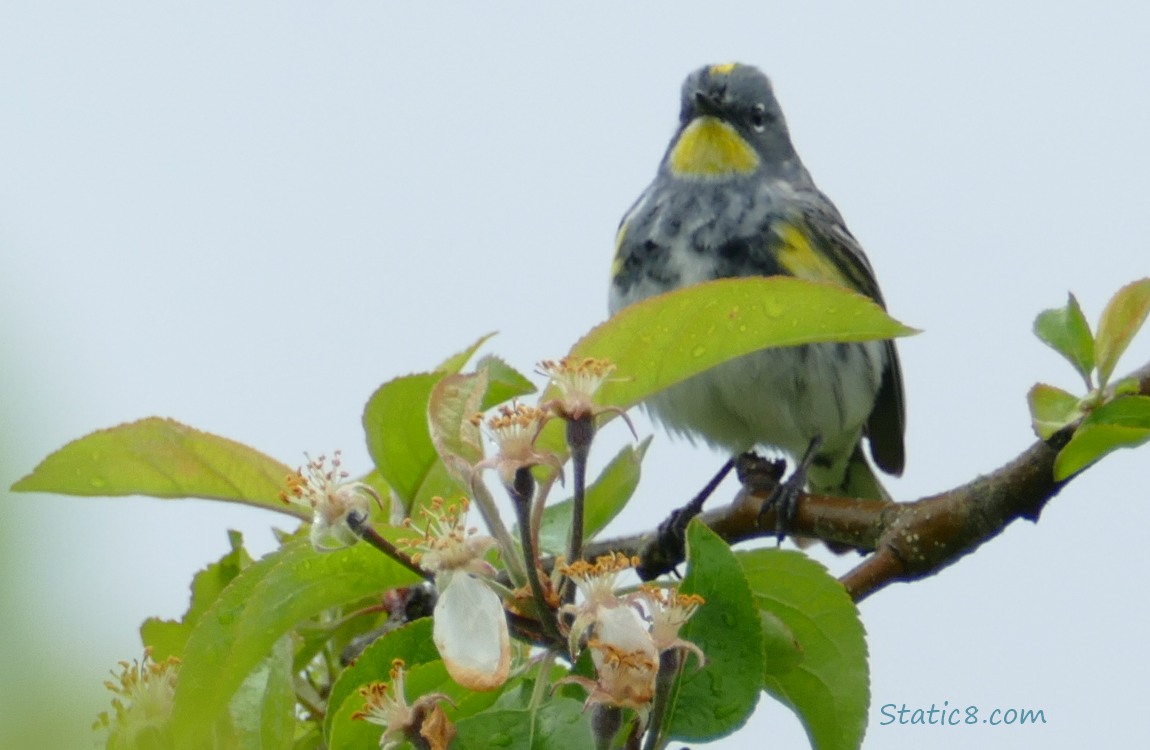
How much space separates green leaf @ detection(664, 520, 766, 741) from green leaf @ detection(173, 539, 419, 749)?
34 centimetres

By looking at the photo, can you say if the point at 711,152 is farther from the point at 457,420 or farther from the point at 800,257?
the point at 457,420

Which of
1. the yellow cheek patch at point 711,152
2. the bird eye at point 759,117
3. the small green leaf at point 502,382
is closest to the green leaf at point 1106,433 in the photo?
the small green leaf at point 502,382

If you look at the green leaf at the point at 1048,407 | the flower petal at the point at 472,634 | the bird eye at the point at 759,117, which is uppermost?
the bird eye at the point at 759,117

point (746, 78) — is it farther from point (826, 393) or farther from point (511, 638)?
point (511, 638)

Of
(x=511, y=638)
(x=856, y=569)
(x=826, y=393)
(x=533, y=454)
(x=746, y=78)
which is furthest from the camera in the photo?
(x=746, y=78)

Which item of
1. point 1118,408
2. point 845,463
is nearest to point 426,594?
point 1118,408

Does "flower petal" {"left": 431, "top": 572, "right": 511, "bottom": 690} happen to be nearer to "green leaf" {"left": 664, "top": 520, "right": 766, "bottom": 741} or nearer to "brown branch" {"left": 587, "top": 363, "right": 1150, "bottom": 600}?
"green leaf" {"left": 664, "top": 520, "right": 766, "bottom": 741}

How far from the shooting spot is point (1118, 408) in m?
1.78

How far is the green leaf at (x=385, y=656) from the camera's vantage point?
58.2 inches

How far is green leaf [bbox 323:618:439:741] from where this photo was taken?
1479mm

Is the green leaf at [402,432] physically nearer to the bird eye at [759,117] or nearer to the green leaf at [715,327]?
the green leaf at [715,327]

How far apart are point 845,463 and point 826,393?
69 centimetres

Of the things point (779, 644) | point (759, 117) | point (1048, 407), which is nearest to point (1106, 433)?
point (1048, 407)

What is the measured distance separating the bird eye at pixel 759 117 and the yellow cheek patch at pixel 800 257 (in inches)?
27.3
